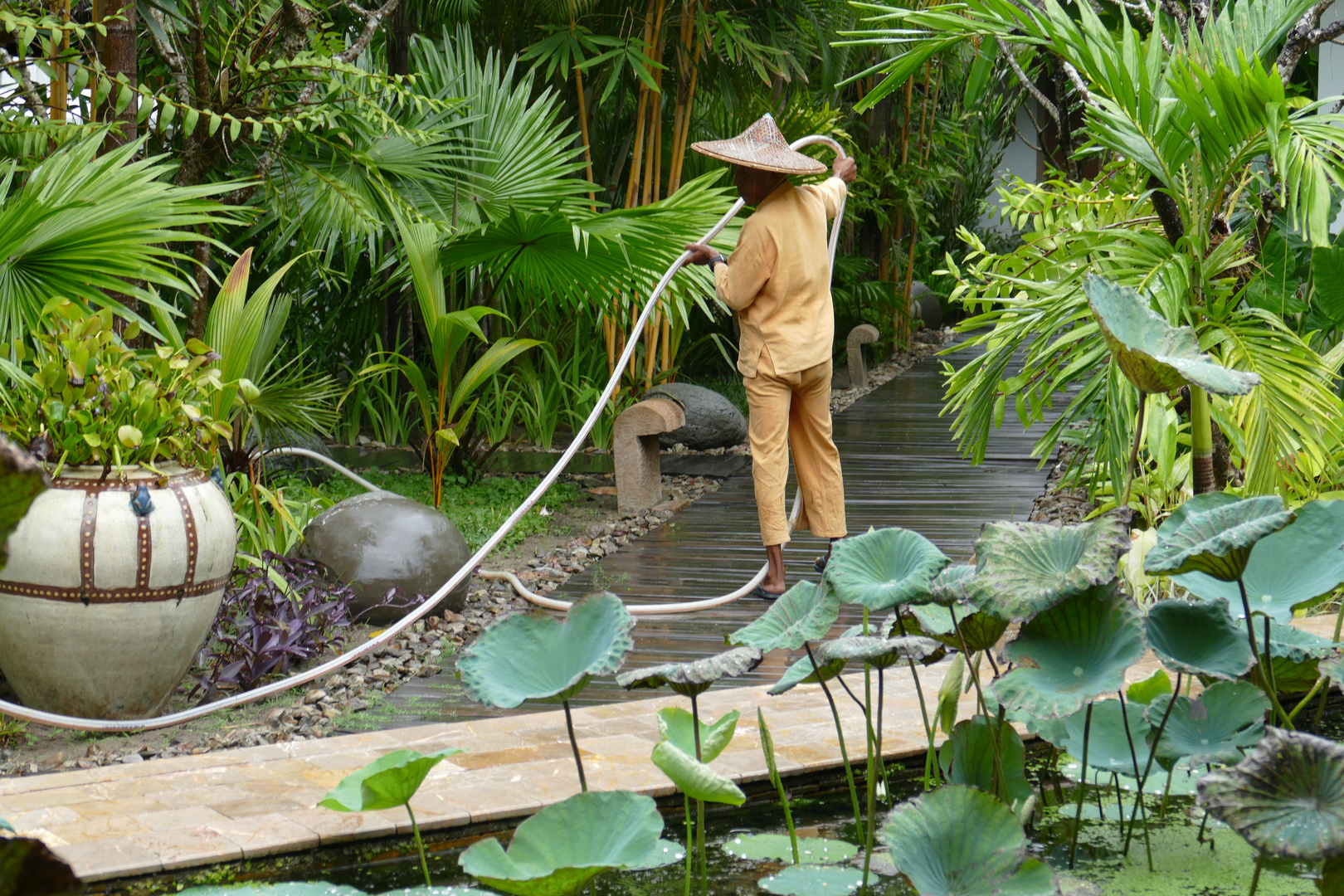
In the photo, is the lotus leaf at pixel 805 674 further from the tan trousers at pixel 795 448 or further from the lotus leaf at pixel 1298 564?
the tan trousers at pixel 795 448

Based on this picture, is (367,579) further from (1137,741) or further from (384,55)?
(384,55)

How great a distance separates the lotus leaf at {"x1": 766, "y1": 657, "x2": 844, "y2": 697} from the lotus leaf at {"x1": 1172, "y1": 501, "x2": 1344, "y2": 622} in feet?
1.94

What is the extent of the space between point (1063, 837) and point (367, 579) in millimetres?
2425

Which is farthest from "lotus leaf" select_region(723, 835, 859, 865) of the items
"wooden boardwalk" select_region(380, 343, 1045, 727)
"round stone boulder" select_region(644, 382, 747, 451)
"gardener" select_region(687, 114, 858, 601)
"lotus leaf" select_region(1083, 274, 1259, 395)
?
"round stone boulder" select_region(644, 382, 747, 451)

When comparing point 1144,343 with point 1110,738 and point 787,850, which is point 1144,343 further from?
point 787,850

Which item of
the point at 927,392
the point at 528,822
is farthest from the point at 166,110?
the point at 927,392

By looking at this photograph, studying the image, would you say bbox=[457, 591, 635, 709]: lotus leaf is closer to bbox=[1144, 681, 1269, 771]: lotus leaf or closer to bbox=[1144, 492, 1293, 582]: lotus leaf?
bbox=[1144, 492, 1293, 582]: lotus leaf

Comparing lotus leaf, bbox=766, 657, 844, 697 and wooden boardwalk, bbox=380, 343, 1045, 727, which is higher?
lotus leaf, bbox=766, 657, 844, 697

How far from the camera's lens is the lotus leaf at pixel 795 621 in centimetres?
183

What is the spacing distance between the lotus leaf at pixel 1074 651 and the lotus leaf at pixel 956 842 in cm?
14

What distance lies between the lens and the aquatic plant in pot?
2.85 meters

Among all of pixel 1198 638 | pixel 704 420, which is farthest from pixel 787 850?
pixel 704 420

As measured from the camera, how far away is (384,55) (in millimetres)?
7371

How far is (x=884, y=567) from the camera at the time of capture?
6.43 feet
